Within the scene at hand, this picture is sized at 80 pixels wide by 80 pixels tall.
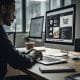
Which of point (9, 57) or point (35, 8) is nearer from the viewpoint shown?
point (9, 57)

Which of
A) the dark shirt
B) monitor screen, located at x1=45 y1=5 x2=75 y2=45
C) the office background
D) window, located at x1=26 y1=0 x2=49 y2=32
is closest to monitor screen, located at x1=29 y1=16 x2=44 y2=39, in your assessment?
monitor screen, located at x1=45 y1=5 x2=75 y2=45

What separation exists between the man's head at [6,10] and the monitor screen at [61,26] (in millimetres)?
629

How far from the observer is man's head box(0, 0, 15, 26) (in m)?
1.52

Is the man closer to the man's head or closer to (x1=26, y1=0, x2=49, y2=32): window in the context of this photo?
the man's head

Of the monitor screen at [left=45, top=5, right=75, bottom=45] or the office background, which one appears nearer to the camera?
the monitor screen at [left=45, top=5, right=75, bottom=45]

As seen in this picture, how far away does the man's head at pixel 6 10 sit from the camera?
59.9 inches

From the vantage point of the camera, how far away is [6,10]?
1.54 m

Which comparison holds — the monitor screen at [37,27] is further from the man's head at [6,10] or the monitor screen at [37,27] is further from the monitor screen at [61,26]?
the man's head at [6,10]

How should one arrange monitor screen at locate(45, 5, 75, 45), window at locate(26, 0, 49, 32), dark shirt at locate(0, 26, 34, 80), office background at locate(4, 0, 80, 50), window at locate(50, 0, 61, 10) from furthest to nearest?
window at locate(50, 0, 61, 10), window at locate(26, 0, 49, 32), office background at locate(4, 0, 80, 50), monitor screen at locate(45, 5, 75, 45), dark shirt at locate(0, 26, 34, 80)

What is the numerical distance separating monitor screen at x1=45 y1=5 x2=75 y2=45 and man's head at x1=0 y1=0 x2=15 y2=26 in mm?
629

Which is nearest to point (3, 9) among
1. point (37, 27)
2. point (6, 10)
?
point (6, 10)

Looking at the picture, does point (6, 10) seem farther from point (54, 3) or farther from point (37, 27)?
point (54, 3)

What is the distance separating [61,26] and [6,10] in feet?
2.41

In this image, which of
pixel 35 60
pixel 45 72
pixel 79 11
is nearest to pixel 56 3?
pixel 79 11
